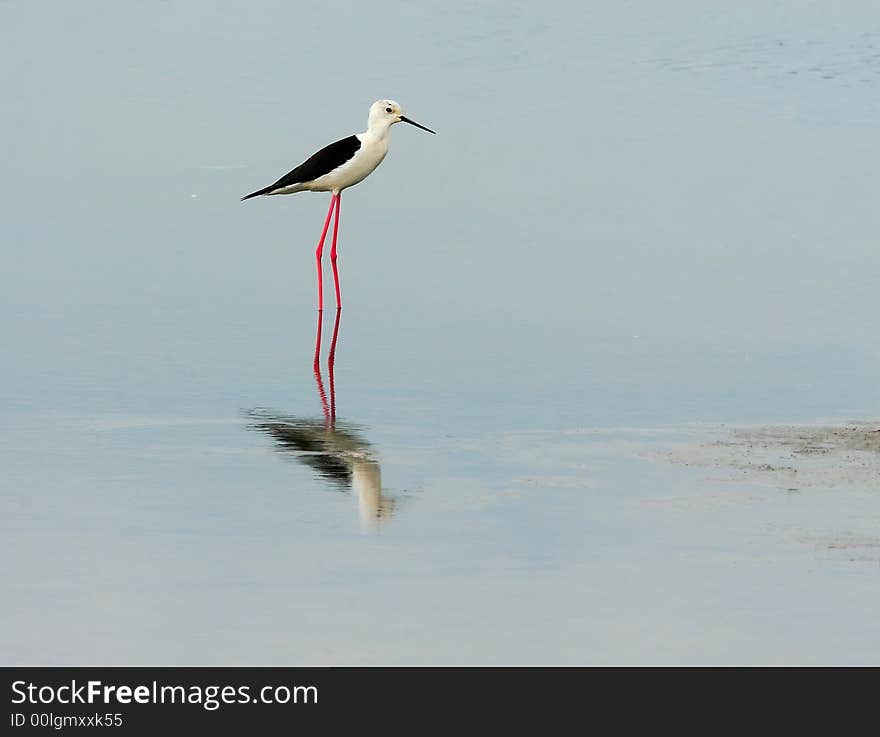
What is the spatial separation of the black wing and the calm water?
1.45 feet

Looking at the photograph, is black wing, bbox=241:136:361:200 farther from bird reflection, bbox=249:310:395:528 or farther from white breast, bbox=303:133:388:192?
bird reflection, bbox=249:310:395:528

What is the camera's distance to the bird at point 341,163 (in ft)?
41.0

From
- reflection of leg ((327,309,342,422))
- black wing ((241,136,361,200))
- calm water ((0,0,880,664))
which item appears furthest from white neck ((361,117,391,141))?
reflection of leg ((327,309,342,422))

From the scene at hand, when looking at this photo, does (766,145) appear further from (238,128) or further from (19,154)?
(19,154)

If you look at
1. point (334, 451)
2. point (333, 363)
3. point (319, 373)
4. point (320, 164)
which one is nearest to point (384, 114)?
point (320, 164)

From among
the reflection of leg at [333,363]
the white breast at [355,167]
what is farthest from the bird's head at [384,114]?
the reflection of leg at [333,363]

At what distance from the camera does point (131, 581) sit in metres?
6.21

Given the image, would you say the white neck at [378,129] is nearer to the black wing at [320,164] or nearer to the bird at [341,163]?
the bird at [341,163]

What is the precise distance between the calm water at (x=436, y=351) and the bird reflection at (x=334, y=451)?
0.02 metres

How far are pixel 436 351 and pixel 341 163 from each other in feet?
9.30

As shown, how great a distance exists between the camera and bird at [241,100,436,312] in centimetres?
1250

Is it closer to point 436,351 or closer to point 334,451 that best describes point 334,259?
point 436,351

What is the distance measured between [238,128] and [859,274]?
21.2 ft
